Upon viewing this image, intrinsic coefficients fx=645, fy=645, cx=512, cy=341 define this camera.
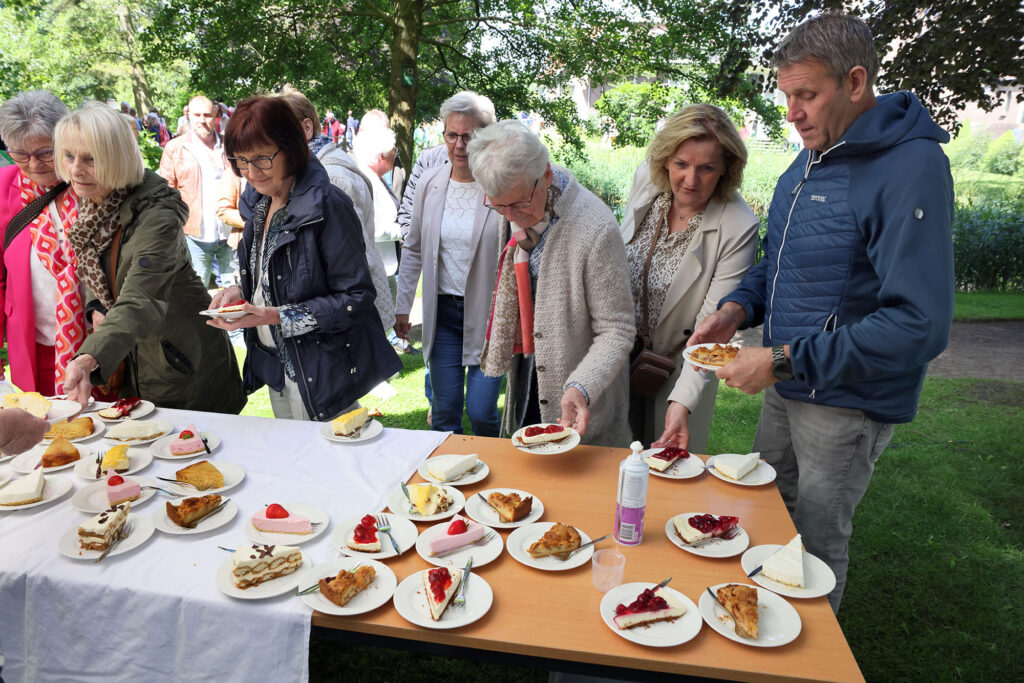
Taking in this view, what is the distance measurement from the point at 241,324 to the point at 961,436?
527 centimetres

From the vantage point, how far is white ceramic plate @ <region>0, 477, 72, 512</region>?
1.84m

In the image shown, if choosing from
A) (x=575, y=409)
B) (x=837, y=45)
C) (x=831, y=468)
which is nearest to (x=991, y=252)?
(x=831, y=468)

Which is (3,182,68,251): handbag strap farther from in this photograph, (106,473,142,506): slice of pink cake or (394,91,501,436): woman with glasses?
(394,91,501,436): woman with glasses

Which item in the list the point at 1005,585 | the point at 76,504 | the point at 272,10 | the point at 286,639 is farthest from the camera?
the point at 272,10

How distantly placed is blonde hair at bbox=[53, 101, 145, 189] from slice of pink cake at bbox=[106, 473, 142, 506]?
1.24 m

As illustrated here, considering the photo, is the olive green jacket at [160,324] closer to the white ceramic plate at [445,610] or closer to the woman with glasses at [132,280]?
the woman with glasses at [132,280]

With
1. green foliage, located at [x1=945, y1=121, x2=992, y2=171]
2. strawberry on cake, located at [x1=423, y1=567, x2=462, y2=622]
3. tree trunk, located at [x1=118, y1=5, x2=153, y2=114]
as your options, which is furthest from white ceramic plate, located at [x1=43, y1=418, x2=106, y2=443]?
tree trunk, located at [x1=118, y1=5, x2=153, y2=114]

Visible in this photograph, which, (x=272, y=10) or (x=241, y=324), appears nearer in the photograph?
(x=241, y=324)

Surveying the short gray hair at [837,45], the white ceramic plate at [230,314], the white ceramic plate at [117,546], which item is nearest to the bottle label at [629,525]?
the white ceramic plate at [117,546]

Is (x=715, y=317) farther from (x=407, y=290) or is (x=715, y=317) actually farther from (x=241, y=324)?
(x=407, y=290)

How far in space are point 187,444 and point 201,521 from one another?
1.66ft

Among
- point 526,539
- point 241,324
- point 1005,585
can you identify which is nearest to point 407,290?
point 241,324

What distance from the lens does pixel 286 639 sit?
56.9 inches

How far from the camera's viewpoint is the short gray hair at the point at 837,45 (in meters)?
1.83
